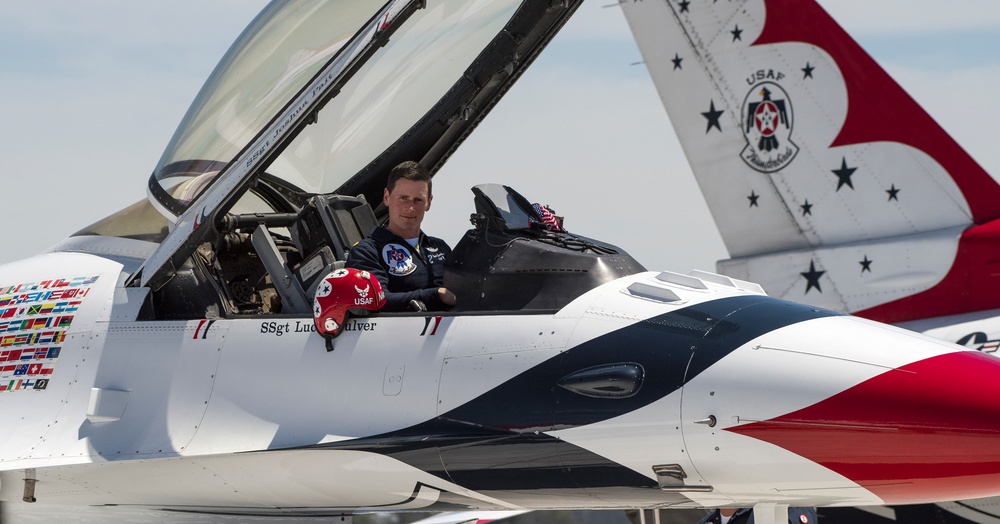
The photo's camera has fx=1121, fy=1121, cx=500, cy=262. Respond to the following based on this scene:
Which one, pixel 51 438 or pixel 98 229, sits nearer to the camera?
pixel 51 438

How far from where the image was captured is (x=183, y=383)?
511cm

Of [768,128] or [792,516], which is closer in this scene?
[792,516]

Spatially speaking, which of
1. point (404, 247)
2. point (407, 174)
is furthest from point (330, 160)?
point (404, 247)

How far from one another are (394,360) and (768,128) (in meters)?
6.83

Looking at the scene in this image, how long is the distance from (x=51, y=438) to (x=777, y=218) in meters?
7.08

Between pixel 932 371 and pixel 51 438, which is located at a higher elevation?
pixel 932 371

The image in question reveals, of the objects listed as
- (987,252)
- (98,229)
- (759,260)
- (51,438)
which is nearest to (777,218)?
(759,260)

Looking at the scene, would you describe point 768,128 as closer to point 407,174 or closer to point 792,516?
point 407,174

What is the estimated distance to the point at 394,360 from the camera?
4.64 metres

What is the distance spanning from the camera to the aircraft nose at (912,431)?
3.73 metres

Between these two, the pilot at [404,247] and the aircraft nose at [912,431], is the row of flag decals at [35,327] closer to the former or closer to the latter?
the pilot at [404,247]

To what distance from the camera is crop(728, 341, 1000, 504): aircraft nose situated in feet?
12.2

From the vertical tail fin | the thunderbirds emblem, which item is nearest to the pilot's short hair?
the vertical tail fin

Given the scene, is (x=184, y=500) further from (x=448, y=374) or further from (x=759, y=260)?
(x=759, y=260)
